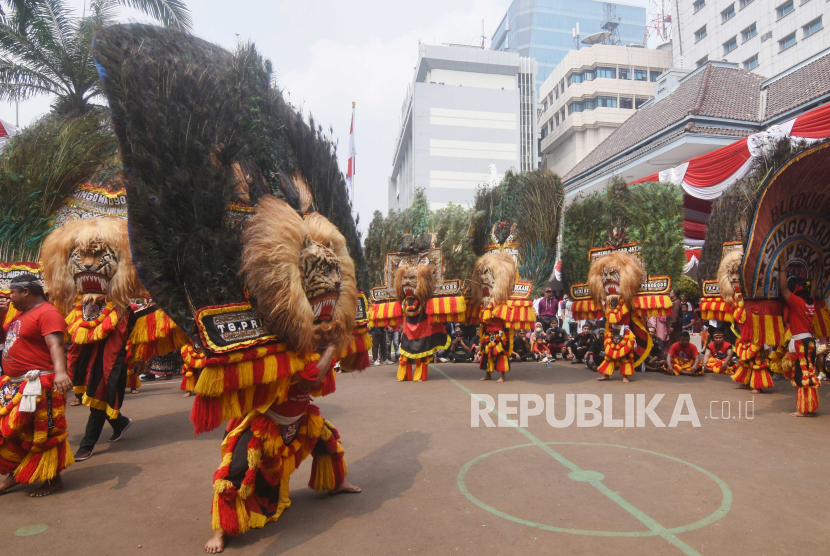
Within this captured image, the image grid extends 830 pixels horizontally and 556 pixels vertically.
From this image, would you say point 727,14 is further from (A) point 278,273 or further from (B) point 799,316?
(A) point 278,273

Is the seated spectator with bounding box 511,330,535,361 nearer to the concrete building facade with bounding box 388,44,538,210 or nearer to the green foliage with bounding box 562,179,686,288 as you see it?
the green foliage with bounding box 562,179,686,288

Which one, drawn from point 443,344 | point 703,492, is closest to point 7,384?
point 703,492

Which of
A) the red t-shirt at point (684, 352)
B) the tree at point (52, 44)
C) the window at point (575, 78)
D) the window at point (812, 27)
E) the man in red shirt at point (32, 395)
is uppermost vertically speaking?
the window at point (575, 78)

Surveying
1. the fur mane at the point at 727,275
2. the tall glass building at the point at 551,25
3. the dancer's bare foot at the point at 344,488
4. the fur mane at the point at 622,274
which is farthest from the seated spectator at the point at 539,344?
the tall glass building at the point at 551,25

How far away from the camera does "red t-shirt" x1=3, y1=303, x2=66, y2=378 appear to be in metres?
3.58

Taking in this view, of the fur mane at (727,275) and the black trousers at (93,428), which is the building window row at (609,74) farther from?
the black trousers at (93,428)

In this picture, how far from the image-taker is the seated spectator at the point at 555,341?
11203mm

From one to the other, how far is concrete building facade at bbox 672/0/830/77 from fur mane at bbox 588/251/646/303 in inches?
897

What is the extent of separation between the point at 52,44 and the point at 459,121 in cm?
3752

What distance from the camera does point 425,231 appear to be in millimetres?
8828

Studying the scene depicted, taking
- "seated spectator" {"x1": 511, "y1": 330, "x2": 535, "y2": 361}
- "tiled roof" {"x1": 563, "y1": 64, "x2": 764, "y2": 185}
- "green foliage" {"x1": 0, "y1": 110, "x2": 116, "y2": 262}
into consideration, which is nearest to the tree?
"green foliage" {"x1": 0, "y1": 110, "x2": 116, "y2": 262}

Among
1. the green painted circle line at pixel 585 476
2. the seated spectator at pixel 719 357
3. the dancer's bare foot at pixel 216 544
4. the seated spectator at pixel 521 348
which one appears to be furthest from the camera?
the seated spectator at pixel 521 348

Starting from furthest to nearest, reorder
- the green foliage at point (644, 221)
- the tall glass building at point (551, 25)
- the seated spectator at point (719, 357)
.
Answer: the tall glass building at point (551, 25) < the seated spectator at point (719, 357) < the green foliage at point (644, 221)

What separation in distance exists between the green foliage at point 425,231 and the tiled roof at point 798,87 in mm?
12165
